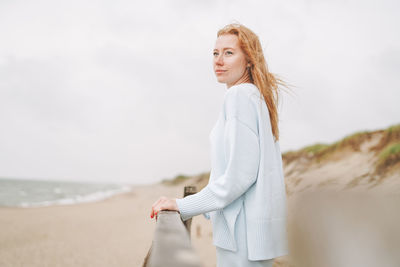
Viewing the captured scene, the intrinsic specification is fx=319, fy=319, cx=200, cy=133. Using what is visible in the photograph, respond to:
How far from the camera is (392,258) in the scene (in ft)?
2.87

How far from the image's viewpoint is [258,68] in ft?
5.30

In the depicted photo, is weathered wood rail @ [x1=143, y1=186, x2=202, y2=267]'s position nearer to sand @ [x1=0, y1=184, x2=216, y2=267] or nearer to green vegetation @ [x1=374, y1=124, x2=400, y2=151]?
sand @ [x1=0, y1=184, x2=216, y2=267]

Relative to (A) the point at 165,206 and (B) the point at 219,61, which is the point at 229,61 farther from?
(A) the point at 165,206

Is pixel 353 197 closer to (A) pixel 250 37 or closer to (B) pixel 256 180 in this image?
(B) pixel 256 180

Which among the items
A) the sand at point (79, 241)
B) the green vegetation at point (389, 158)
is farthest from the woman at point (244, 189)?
the green vegetation at point (389, 158)

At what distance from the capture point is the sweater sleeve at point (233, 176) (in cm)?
136

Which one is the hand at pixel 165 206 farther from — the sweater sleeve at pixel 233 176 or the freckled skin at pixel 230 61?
the freckled skin at pixel 230 61

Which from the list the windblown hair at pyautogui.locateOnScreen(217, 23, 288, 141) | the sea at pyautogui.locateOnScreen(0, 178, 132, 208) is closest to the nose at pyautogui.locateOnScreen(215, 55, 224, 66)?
the windblown hair at pyautogui.locateOnScreen(217, 23, 288, 141)

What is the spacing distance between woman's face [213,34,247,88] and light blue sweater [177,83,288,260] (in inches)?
5.8

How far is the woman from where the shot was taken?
1369mm

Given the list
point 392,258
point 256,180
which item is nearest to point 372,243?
point 392,258

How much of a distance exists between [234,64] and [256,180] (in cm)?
62

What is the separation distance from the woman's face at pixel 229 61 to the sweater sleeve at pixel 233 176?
315 mm

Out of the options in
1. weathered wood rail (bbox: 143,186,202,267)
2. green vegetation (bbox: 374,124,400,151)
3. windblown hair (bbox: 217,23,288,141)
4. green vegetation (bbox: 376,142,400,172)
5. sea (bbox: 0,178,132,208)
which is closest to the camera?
weathered wood rail (bbox: 143,186,202,267)
